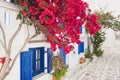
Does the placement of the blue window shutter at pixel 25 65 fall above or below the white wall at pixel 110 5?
below

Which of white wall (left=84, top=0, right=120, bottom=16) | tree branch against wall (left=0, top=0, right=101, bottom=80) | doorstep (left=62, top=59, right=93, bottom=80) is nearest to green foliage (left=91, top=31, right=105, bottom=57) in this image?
doorstep (left=62, top=59, right=93, bottom=80)

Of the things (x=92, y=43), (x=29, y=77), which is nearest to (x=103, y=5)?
(x=92, y=43)

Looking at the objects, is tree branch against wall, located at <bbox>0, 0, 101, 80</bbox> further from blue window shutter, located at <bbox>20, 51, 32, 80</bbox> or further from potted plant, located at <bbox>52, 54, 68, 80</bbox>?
potted plant, located at <bbox>52, 54, 68, 80</bbox>

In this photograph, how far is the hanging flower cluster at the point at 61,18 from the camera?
503cm

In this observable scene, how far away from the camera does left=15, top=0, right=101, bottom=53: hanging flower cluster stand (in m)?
5.03

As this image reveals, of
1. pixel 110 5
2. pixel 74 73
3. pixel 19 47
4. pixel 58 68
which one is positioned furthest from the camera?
pixel 110 5

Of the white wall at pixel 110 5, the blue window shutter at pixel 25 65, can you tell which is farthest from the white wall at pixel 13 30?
the white wall at pixel 110 5

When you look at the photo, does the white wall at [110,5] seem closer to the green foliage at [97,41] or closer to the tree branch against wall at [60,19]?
the green foliage at [97,41]

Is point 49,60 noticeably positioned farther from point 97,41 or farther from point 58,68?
point 97,41

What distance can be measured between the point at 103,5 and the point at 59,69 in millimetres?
21853

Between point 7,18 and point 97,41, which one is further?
point 97,41

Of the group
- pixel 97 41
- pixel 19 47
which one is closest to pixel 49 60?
pixel 19 47

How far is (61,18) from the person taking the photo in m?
5.26

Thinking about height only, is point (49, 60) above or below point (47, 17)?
below
